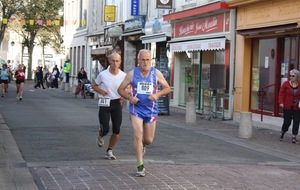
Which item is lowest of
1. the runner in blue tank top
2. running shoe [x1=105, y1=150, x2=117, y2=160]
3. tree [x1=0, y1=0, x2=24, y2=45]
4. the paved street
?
the paved street

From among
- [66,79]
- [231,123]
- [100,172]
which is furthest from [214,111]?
[66,79]

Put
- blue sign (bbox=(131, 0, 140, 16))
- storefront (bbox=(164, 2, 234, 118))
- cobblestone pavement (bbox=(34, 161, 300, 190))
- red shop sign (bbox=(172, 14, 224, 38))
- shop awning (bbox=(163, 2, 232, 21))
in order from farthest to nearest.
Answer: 1. blue sign (bbox=(131, 0, 140, 16))
2. red shop sign (bbox=(172, 14, 224, 38))
3. storefront (bbox=(164, 2, 234, 118))
4. shop awning (bbox=(163, 2, 232, 21))
5. cobblestone pavement (bbox=(34, 161, 300, 190))

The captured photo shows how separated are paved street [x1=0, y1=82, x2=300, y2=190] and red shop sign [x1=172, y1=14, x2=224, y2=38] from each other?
5.52m

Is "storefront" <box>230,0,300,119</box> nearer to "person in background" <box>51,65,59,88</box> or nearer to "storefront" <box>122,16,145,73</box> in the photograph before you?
"storefront" <box>122,16,145,73</box>

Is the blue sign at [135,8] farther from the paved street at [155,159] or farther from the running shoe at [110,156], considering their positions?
the running shoe at [110,156]

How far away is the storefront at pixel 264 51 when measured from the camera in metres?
17.9

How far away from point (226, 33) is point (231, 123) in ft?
11.0

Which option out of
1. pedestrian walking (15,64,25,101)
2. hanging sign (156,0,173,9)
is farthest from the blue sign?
pedestrian walking (15,64,25,101)

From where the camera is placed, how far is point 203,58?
24266 millimetres

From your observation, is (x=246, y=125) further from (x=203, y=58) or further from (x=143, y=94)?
(x=203, y=58)

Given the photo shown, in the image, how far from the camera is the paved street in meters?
8.56

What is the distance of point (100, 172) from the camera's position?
9.23 m

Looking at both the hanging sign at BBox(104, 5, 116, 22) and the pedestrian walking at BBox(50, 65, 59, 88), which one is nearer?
the hanging sign at BBox(104, 5, 116, 22)

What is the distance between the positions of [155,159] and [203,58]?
1384 cm
